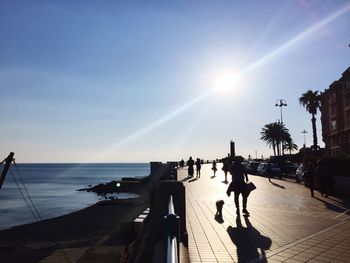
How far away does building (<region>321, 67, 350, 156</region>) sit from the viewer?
2359 inches

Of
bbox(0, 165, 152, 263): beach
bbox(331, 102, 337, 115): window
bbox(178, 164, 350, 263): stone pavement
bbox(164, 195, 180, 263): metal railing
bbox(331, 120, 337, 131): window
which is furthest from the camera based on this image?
bbox(331, 120, 337, 131): window

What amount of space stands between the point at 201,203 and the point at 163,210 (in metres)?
7.97

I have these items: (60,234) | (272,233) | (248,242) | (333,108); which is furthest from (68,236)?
(333,108)

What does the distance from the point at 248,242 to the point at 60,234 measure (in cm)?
1753

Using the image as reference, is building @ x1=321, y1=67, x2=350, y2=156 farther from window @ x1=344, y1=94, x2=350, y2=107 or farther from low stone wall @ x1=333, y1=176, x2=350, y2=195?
low stone wall @ x1=333, y1=176, x2=350, y2=195

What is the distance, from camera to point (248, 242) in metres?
9.09

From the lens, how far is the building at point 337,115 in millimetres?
59906

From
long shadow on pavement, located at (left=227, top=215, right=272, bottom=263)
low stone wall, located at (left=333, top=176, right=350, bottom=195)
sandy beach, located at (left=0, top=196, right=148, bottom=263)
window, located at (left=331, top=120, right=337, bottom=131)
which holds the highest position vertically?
window, located at (left=331, top=120, right=337, bottom=131)

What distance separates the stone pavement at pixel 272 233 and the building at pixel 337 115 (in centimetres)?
4447

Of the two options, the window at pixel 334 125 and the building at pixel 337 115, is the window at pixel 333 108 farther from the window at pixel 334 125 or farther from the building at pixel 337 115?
the window at pixel 334 125

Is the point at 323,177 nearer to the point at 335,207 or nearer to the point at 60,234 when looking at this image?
the point at 335,207

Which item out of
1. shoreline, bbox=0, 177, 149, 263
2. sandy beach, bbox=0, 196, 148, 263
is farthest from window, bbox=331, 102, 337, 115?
sandy beach, bbox=0, 196, 148, 263

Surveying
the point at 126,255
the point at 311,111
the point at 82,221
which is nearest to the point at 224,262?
the point at 126,255

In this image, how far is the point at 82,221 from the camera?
97.2 feet
